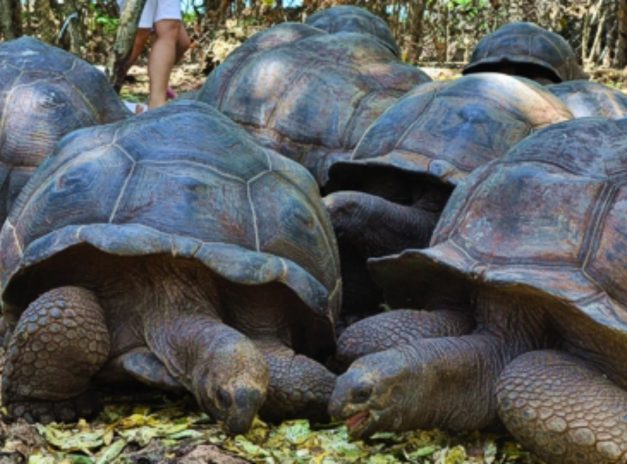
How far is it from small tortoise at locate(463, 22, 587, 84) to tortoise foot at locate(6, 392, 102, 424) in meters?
4.97

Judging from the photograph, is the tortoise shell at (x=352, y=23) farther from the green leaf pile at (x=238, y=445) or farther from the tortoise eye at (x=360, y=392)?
the tortoise eye at (x=360, y=392)

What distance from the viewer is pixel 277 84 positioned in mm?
5469

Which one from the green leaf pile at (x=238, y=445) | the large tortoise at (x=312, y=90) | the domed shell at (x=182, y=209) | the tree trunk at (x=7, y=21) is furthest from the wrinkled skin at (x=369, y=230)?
the tree trunk at (x=7, y=21)

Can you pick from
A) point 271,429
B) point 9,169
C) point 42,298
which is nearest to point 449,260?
point 271,429

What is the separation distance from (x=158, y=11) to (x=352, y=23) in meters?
1.38

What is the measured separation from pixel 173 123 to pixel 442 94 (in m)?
1.69

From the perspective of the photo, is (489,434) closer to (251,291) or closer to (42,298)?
(251,291)

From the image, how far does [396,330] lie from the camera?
3068 mm

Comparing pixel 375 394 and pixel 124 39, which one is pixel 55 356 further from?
pixel 124 39

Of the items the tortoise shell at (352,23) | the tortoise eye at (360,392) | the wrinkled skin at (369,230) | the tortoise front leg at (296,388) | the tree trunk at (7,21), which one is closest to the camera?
the tortoise eye at (360,392)

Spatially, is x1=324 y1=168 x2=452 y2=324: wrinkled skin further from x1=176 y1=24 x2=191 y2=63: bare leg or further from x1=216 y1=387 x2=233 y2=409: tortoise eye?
x1=176 y1=24 x2=191 y2=63: bare leg

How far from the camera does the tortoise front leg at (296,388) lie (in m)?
2.86

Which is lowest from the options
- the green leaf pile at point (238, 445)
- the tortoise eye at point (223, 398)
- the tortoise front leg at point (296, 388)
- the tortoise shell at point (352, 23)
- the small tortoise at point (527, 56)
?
the green leaf pile at point (238, 445)

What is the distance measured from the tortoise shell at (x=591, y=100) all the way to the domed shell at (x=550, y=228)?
1.89 m
